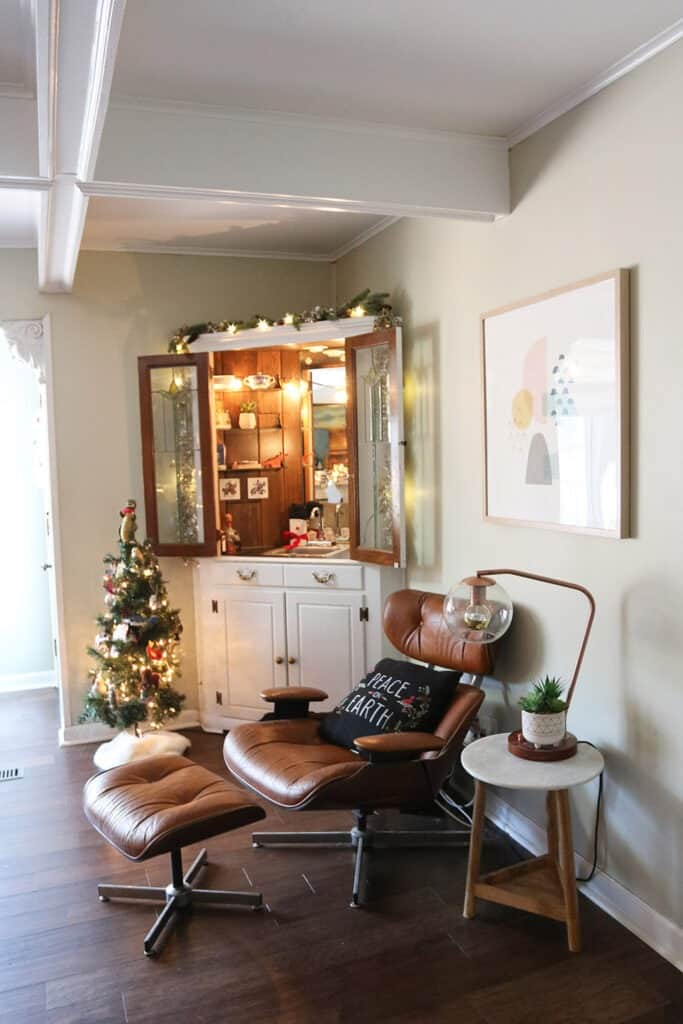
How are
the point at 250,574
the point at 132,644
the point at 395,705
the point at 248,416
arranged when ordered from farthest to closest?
the point at 248,416 < the point at 250,574 < the point at 132,644 < the point at 395,705

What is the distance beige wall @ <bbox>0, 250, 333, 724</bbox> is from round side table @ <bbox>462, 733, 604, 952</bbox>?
2478 millimetres

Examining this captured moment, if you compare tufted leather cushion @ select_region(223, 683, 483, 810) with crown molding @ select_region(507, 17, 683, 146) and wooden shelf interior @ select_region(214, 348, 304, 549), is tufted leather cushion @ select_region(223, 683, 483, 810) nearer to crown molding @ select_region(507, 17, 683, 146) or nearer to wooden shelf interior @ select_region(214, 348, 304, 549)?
wooden shelf interior @ select_region(214, 348, 304, 549)

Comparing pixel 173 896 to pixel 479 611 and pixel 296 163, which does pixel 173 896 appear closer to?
pixel 479 611

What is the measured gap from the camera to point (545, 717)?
100 inches

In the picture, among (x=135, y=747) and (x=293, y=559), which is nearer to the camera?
(x=135, y=747)

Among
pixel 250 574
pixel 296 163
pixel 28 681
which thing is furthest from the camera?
pixel 28 681

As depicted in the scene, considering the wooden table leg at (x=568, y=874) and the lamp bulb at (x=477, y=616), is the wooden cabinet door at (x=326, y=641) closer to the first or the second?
the lamp bulb at (x=477, y=616)

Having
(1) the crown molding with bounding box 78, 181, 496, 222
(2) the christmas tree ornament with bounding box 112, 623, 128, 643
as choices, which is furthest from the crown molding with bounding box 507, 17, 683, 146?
(2) the christmas tree ornament with bounding box 112, 623, 128, 643

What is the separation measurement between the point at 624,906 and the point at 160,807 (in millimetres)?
1531

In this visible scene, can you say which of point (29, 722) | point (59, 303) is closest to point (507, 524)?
point (59, 303)

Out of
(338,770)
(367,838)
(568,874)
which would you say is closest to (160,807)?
(338,770)

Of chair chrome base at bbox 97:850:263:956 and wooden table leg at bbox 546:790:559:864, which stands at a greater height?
wooden table leg at bbox 546:790:559:864

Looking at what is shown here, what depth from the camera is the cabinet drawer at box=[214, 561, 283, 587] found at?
425cm

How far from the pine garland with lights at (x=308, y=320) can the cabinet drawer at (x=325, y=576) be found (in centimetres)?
119
